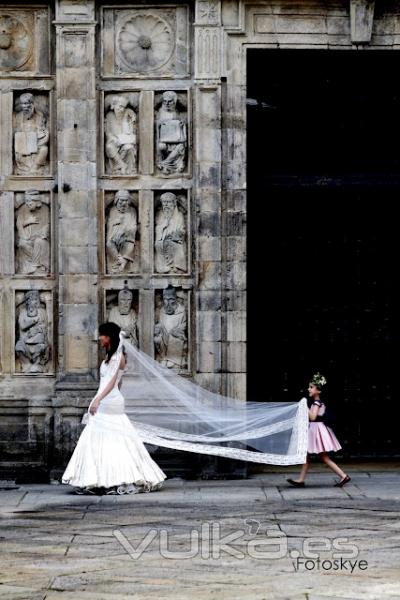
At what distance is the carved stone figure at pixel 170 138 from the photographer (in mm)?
19844

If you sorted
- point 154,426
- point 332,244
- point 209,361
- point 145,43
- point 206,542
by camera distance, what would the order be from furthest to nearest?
point 332,244
point 145,43
point 209,361
point 154,426
point 206,542

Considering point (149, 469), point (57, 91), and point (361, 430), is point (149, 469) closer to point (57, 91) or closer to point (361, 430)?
point (361, 430)

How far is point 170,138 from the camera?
19844 mm

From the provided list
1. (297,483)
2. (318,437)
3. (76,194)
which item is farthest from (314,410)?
(76,194)

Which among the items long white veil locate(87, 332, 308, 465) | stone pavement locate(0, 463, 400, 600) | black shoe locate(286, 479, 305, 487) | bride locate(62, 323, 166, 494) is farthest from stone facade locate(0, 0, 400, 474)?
stone pavement locate(0, 463, 400, 600)

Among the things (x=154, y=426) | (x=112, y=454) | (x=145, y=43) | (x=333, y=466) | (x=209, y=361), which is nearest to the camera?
(x=112, y=454)

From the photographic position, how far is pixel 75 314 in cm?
1970

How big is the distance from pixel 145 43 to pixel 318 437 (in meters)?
5.61

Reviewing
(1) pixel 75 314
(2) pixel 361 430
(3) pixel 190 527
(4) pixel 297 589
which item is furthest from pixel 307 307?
(4) pixel 297 589

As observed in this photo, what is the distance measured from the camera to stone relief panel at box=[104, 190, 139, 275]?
19.8 meters

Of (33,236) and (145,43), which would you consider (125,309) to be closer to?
(33,236)

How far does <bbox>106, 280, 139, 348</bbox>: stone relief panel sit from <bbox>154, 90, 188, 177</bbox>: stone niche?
1.60 meters

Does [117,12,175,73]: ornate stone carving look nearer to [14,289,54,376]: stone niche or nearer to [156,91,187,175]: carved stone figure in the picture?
[156,91,187,175]: carved stone figure

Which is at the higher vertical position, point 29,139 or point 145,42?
point 145,42
